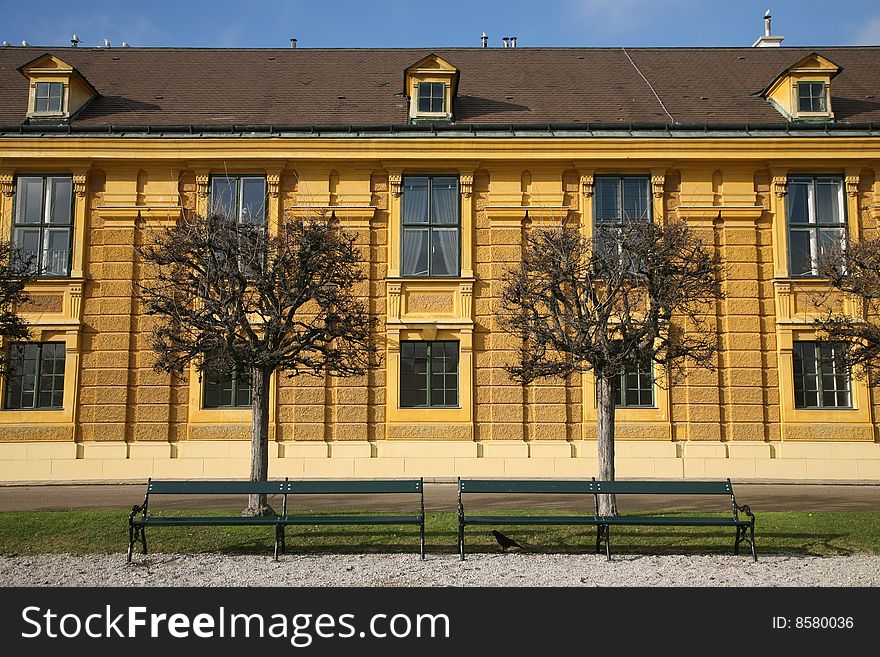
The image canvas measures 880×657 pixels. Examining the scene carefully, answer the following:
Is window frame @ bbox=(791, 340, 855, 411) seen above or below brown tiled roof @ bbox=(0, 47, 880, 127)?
below

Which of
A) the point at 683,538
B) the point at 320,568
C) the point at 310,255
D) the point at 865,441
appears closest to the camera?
the point at 320,568

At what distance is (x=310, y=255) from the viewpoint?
14.1 m

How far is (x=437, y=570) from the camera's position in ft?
33.5

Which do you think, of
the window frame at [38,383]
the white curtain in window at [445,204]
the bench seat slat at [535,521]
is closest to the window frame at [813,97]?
the white curtain in window at [445,204]

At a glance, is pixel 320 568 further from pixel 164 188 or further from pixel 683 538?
pixel 164 188

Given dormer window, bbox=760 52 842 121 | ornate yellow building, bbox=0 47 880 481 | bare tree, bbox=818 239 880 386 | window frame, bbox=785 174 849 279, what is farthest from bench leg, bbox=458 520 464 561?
dormer window, bbox=760 52 842 121

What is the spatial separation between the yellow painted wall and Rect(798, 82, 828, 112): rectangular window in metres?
1.93

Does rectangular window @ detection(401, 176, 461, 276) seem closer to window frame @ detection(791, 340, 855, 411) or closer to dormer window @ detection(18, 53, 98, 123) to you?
window frame @ detection(791, 340, 855, 411)

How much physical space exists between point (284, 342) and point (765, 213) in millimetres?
13247

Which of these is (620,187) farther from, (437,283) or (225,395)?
(225,395)

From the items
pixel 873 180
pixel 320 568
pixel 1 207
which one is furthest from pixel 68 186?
pixel 873 180

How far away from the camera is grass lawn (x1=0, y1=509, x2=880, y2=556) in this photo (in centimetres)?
1142

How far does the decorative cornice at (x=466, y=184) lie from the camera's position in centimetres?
2108

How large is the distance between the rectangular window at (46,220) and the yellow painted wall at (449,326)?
10.9 inches
